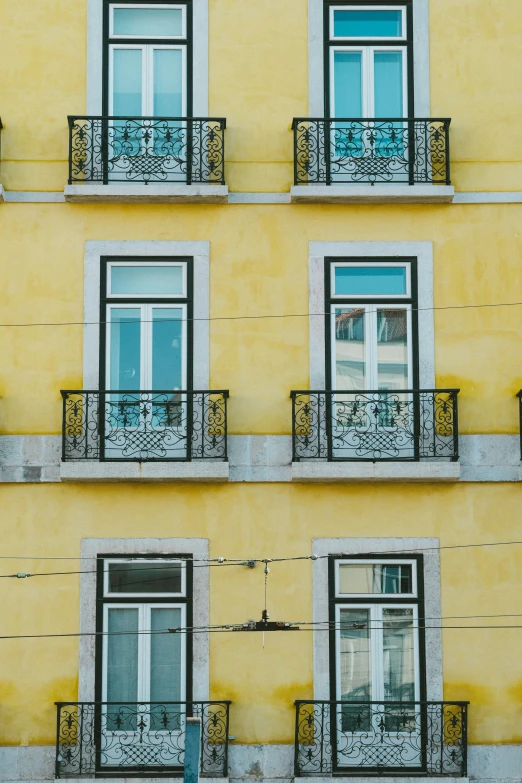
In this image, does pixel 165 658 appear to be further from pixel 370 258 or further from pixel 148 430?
pixel 370 258

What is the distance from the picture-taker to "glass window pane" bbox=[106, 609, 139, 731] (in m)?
16.0

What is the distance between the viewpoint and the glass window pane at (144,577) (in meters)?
16.2

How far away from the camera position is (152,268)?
16922 millimetres

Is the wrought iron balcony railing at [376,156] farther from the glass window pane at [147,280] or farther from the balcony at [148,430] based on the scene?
the balcony at [148,430]

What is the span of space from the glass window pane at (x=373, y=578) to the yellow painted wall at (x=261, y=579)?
1.32 ft

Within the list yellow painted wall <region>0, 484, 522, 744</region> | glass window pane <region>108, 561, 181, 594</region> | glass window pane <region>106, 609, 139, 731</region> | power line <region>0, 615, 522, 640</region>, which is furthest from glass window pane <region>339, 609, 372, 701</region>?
glass window pane <region>106, 609, 139, 731</region>

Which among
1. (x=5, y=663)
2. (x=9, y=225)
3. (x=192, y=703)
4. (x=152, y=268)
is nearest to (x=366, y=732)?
(x=192, y=703)

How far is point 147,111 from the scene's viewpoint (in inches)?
682

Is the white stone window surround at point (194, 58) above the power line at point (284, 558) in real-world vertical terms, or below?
above

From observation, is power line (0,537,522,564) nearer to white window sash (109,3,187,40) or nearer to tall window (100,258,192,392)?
tall window (100,258,192,392)

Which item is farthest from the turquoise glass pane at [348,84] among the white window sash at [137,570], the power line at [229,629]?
the power line at [229,629]

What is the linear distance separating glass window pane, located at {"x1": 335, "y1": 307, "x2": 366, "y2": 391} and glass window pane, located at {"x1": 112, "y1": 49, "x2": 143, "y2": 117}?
370 centimetres

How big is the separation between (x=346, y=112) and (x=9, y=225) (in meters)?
4.48

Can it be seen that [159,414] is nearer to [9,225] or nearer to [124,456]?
[124,456]
